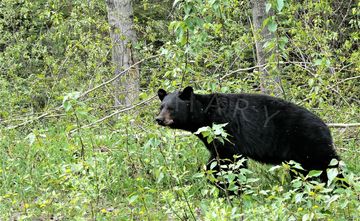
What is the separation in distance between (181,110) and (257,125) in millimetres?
975

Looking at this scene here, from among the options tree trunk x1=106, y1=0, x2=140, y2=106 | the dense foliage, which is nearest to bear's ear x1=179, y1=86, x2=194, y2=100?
the dense foliage

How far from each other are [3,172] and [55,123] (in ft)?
10.8

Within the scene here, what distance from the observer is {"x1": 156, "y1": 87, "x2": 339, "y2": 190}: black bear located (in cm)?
642

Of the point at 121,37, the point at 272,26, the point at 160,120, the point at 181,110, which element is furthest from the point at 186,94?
the point at 121,37

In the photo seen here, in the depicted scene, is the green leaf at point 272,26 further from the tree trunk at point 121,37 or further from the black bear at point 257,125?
the tree trunk at point 121,37

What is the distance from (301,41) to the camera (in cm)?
908

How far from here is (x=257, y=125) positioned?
6789 millimetres

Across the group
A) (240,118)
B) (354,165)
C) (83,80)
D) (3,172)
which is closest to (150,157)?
(240,118)

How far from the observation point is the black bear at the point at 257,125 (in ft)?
21.1

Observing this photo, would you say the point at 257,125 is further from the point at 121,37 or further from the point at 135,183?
the point at 121,37

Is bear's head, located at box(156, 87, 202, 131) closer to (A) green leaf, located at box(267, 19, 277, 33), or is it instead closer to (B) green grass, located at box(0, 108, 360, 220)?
(B) green grass, located at box(0, 108, 360, 220)

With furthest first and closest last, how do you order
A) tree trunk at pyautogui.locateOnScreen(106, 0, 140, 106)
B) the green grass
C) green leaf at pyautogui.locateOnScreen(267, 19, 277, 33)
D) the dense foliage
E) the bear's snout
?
tree trunk at pyautogui.locateOnScreen(106, 0, 140, 106), the bear's snout, green leaf at pyautogui.locateOnScreen(267, 19, 277, 33), the dense foliage, the green grass

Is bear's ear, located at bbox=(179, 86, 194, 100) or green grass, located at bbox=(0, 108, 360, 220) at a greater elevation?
bear's ear, located at bbox=(179, 86, 194, 100)

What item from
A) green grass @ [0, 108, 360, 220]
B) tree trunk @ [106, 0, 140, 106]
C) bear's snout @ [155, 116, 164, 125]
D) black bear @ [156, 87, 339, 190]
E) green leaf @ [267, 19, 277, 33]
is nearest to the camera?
green grass @ [0, 108, 360, 220]
